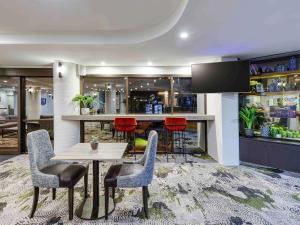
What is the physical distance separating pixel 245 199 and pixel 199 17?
2.78 m

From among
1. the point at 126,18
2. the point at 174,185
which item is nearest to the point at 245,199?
the point at 174,185

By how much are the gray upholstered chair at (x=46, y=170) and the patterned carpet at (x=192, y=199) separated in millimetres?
309

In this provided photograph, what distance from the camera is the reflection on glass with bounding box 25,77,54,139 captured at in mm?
6412

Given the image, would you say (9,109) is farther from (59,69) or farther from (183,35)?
(183,35)

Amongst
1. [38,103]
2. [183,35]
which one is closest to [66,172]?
[183,35]

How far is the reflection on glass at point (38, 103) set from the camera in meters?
6.41

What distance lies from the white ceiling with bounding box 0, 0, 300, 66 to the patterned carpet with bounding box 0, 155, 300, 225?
2.61m

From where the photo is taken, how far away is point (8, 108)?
633 cm

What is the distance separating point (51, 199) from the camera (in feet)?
10.4

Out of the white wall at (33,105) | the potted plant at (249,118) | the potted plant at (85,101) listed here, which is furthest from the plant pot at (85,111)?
the potted plant at (249,118)

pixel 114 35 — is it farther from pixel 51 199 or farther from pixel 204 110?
pixel 204 110

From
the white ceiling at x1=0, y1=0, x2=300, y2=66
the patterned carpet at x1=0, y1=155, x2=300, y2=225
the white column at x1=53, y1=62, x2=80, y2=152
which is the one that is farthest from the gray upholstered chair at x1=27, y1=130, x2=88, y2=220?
the white column at x1=53, y1=62, x2=80, y2=152

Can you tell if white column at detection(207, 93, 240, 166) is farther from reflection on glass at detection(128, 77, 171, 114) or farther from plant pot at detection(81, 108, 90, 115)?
plant pot at detection(81, 108, 90, 115)

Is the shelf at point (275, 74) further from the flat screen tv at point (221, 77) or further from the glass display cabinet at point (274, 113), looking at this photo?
the flat screen tv at point (221, 77)
